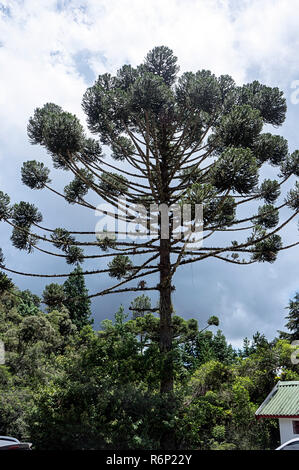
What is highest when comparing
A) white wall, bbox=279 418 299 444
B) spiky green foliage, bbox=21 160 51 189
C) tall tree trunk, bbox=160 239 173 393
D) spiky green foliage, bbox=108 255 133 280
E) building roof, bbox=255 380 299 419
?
spiky green foliage, bbox=21 160 51 189

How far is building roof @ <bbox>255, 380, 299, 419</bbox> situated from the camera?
11.5 metres

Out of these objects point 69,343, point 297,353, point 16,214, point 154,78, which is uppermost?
point 154,78

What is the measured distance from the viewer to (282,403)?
11.9 metres

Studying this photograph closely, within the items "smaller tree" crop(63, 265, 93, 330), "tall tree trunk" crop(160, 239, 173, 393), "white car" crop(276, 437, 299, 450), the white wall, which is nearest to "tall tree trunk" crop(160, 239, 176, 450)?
"tall tree trunk" crop(160, 239, 173, 393)

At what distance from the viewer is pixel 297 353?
15070 mm

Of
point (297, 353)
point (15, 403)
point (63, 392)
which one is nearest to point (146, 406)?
point (63, 392)

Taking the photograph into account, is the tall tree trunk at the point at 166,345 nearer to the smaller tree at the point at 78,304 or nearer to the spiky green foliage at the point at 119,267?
the spiky green foliage at the point at 119,267

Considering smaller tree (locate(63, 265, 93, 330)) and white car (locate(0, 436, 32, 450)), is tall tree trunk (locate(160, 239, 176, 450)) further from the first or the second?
smaller tree (locate(63, 265, 93, 330))

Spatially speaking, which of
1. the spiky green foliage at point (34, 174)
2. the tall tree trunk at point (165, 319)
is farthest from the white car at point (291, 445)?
the spiky green foliage at point (34, 174)

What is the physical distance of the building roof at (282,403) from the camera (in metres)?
11.5

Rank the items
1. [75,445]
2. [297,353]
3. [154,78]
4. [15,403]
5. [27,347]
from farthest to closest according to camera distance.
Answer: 1. [27,347]
2. [297,353]
3. [15,403]
4. [154,78]
5. [75,445]

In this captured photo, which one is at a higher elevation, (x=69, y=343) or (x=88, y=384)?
(x=69, y=343)
